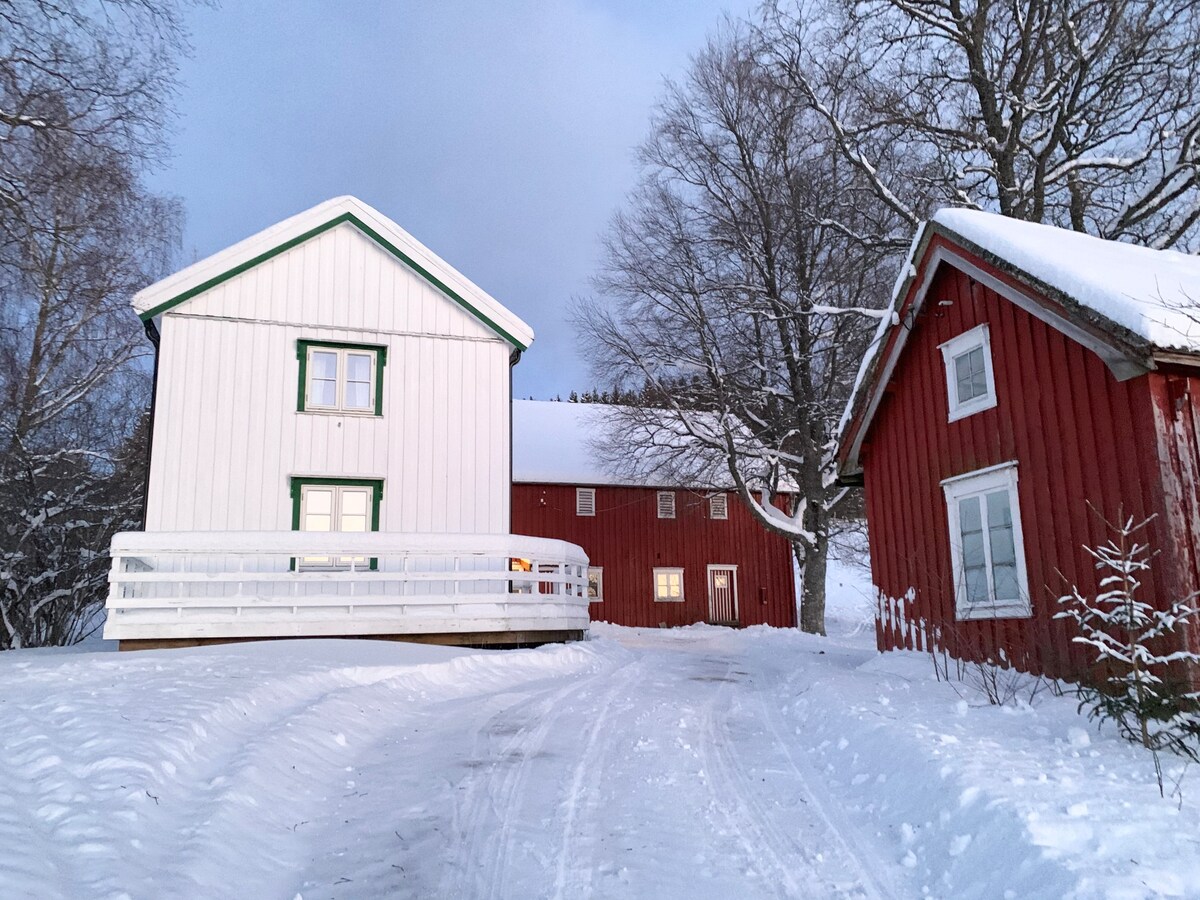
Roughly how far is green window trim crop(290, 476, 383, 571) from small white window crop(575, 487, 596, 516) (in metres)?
14.9

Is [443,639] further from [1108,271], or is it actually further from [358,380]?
[1108,271]

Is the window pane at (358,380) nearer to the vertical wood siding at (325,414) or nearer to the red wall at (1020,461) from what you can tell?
the vertical wood siding at (325,414)

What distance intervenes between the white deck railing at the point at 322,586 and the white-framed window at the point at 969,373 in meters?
6.57

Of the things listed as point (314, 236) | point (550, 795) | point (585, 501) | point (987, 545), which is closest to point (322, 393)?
point (314, 236)

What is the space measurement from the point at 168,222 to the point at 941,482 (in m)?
17.9

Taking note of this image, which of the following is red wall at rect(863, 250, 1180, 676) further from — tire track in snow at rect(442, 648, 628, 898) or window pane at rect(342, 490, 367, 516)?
window pane at rect(342, 490, 367, 516)

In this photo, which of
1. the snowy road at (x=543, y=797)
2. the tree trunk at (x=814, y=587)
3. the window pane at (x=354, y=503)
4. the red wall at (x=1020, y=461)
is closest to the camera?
the snowy road at (x=543, y=797)

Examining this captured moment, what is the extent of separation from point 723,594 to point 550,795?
81.4ft

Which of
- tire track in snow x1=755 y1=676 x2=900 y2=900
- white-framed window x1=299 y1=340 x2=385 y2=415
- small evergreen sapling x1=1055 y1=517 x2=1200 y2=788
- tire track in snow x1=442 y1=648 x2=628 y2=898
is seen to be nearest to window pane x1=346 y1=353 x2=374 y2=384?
white-framed window x1=299 y1=340 x2=385 y2=415

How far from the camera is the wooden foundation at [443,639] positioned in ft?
38.2

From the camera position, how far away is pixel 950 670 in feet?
33.2

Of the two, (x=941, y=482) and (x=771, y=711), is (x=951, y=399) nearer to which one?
(x=941, y=482)

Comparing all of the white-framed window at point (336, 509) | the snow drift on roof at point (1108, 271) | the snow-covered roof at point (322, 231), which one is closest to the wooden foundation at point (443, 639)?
the white-framed window at point (336, 509)

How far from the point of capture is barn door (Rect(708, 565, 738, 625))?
29469mm
